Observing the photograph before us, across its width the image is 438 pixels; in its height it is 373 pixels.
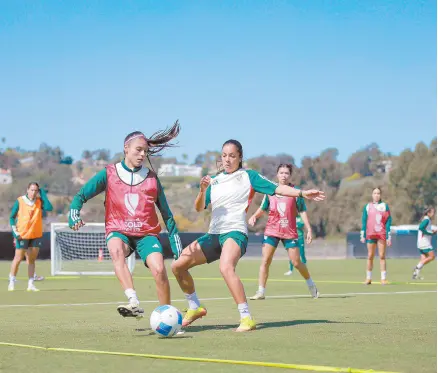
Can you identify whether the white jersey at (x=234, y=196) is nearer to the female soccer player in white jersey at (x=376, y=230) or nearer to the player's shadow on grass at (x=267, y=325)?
the player's shadow on grass at (x=267, y=325)

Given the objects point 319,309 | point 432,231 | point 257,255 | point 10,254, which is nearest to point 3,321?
point 319,309

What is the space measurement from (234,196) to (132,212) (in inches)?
43.7

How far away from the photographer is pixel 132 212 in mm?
10047

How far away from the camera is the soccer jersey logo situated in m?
10.0

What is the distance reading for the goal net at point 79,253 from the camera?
27.4m

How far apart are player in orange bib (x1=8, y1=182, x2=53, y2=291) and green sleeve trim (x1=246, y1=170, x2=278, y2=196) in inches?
352

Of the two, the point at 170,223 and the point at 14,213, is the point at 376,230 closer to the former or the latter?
the point at 14,213

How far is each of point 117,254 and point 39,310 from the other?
384cm

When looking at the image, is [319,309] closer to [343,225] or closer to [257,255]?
[257,255]

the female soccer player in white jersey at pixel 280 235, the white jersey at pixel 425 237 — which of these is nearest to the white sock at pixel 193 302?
the female soccer player in white jersey at pixel 280 235

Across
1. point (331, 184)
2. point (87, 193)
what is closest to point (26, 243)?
point (87, 193)

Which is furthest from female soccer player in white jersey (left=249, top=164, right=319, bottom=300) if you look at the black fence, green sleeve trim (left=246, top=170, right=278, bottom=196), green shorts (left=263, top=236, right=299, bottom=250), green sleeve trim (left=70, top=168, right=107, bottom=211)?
the black fence

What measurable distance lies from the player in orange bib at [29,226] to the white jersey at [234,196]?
343 inches

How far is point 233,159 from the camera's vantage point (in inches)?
413
